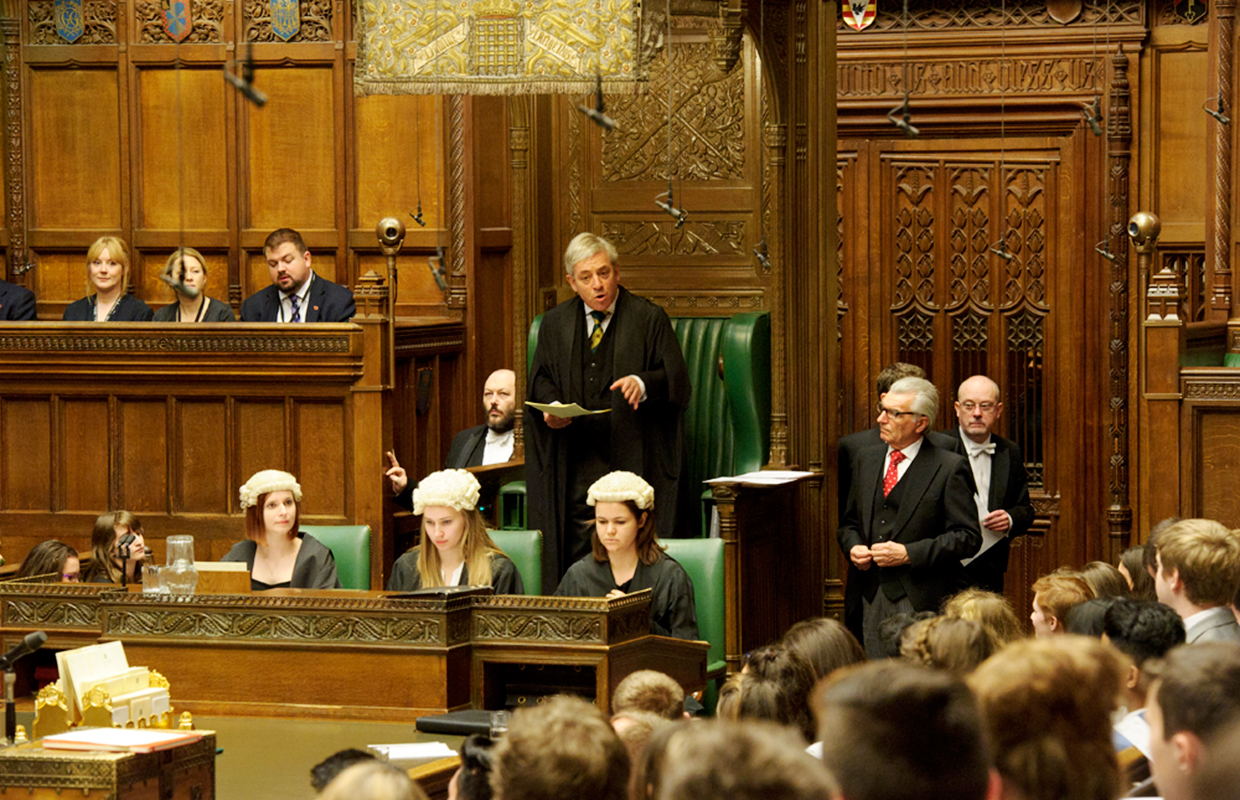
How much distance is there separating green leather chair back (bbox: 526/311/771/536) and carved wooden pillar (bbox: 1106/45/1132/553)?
7.70 feet

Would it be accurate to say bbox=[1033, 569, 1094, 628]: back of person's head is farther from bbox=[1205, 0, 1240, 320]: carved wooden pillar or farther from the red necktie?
bbox=[1205, 0, 1240, 320]: carved wooden pillar

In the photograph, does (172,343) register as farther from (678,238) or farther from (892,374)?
(892,374)

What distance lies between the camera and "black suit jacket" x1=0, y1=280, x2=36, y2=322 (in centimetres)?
893

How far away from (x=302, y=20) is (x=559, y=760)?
25.4ft

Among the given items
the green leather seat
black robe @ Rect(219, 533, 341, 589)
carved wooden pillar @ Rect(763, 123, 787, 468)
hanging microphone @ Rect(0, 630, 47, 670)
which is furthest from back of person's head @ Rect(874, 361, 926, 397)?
hanging microphone @ Rect(0, 630, 47, 670)

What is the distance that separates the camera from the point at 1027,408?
1004 centimetres

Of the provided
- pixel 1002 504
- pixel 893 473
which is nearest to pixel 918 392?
pixel 893 473

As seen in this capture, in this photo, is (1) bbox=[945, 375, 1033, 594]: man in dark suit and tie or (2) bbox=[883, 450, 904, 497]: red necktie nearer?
(2) bbox=[883, 450, 904, 497]: red necktie

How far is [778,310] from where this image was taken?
27.0 ft

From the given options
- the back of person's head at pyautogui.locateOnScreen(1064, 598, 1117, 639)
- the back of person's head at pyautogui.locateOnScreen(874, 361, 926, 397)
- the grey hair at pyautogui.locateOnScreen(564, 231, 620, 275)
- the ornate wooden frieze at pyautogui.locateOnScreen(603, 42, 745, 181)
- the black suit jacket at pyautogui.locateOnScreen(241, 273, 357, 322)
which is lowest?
the back of person's head at pyautogui.locateOnScreen(1064, 598, 1117, 639)

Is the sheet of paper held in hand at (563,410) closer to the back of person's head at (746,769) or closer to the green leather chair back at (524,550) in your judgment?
the green leather chair back at (524,550)

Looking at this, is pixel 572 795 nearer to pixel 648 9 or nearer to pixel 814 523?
pixel 648 9

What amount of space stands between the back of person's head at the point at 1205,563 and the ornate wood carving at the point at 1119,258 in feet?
15.5

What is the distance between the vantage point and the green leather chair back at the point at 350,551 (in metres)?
6.61
